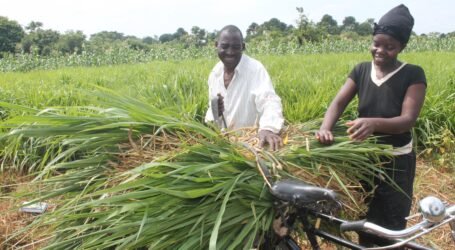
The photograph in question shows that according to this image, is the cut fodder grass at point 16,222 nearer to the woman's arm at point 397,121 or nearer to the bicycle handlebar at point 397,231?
the bicycle handlebar at point 397,231

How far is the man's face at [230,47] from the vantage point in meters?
2.19

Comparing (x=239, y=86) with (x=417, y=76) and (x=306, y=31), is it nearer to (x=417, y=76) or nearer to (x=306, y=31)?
(x=417, y=76)

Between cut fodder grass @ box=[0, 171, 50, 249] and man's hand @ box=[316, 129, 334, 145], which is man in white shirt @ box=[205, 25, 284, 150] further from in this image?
cut fodder grass @ box=[0, 171, 50, 249]

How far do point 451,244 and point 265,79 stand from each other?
1.69 m

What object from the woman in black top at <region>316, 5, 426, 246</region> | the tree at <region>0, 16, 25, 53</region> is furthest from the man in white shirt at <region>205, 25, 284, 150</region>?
the tree at <region>0, 16, 25, 53</region>

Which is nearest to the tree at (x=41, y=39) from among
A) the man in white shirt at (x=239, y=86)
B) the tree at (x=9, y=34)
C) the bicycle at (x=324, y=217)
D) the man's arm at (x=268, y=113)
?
the tree at (x=9, y=34)

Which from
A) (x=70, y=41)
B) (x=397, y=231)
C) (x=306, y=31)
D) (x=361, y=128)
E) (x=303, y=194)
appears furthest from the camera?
(x=70, y=41)

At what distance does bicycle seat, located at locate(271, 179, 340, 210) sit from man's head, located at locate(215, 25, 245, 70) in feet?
3.31

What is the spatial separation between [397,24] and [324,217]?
858 millimetres

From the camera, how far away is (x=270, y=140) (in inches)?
66.9

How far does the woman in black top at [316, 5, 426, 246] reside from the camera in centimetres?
174

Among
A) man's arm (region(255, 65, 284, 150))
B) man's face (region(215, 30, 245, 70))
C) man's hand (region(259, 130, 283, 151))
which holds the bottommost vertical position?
man's hand (region(259, 130, 283, 151))

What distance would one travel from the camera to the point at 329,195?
4.12ft

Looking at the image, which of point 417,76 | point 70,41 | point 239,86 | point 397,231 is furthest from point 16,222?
point 70,41
